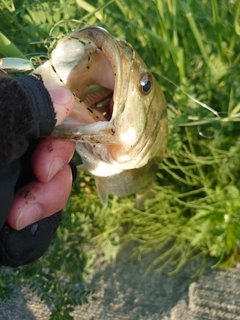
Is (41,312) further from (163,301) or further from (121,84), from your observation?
(121,84)

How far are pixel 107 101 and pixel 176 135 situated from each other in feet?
2.00

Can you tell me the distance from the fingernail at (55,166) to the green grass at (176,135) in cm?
66

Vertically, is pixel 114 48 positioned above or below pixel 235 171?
above

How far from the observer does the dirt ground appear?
1.99 meters

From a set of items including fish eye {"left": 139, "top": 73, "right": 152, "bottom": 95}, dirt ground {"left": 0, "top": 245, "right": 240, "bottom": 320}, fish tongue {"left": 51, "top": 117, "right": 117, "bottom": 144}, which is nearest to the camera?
fish tongue {"left": 51, "top": 117, "right": 117, "bottom": 144}

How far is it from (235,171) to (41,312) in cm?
105

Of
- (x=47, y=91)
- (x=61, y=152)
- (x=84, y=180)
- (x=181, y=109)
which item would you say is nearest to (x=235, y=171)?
(x=181, y=109)

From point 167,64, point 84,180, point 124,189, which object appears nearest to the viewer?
point 124,189

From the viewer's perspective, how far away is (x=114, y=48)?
1.17 meters

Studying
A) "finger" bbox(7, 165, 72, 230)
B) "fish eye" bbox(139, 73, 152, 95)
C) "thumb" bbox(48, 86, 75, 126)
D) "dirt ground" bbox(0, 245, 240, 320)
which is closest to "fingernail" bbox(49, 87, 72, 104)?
"thumb" bbox(48, 86, 75, 126)

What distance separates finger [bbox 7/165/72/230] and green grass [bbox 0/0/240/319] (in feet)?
1.95

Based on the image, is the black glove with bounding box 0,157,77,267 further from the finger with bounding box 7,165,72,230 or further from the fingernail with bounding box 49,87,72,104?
the fingernail with bounding box 49,87,72,104

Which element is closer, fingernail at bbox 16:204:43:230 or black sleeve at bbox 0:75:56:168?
black sleeve at bbox 0:75:56:168

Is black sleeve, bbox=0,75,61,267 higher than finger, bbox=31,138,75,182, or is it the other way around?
black sleeve, bbox=0,75,61,267
